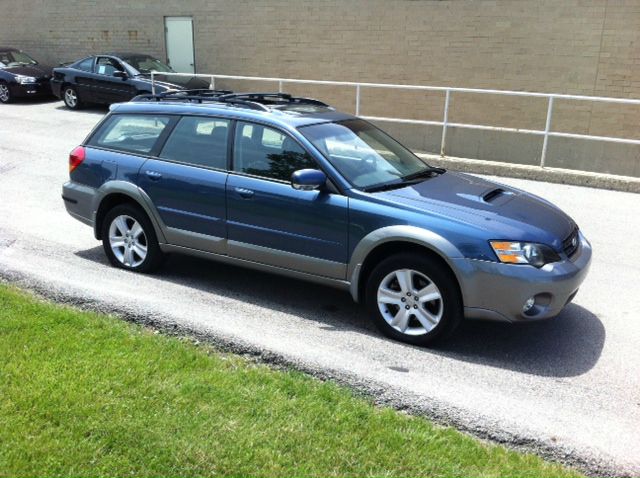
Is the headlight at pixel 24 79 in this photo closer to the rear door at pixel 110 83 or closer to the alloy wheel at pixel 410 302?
the rear door at pixel 110 83

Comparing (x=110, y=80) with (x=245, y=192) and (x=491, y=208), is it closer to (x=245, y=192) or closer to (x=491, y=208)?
(x=245, y=192)

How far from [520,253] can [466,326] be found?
916mm

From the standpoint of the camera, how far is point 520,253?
4.27m

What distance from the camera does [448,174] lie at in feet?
18.2

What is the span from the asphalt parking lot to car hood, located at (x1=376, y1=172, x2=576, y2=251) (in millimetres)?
824

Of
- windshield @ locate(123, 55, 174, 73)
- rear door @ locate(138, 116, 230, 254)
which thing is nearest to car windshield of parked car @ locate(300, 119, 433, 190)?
rear door @ locate(138, 116, 230, 254)

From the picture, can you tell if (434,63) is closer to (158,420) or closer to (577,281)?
(577,281)

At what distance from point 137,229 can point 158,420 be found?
292 cm

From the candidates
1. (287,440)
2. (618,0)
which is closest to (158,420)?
(287,440)

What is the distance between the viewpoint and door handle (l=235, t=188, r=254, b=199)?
16.8 ft

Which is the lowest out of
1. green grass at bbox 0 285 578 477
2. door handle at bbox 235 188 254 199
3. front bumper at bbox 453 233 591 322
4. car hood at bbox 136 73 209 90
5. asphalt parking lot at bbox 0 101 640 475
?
asphalt parking lot at bbox 0 101 640 475

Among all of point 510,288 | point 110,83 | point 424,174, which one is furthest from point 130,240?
point 110,83

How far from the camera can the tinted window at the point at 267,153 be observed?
5.03 meters

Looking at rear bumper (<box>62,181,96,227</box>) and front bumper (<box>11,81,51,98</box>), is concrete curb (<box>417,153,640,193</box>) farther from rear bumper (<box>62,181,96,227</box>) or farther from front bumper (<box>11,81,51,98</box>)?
front bumper (<box>11,81,51,98</box>)
